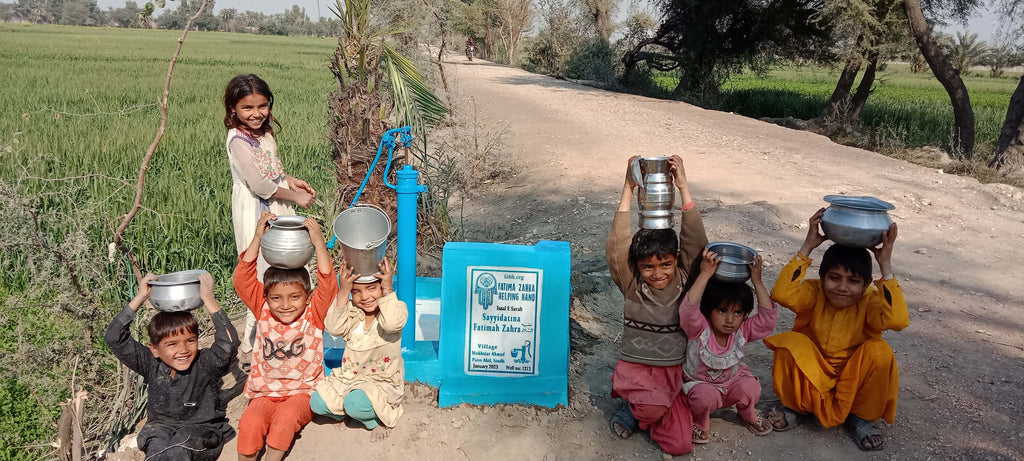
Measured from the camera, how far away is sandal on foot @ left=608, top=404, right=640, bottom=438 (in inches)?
118

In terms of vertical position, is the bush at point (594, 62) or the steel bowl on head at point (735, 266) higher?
the bush at point (594, 62)

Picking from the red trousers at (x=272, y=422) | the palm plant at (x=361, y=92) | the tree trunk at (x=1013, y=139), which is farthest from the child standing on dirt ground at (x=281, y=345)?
the tree trunk at (x=1013, y=139)

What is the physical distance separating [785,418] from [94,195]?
17.3ft

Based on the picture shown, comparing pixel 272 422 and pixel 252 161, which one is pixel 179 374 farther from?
pixel 252 161

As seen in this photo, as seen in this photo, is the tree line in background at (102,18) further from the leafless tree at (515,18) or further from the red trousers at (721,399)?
the red trousers at (721,399)

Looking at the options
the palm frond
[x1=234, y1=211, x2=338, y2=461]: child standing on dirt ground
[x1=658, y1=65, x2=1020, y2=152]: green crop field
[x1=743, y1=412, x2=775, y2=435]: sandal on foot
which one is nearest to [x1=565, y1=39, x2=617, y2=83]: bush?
[x1=658, y1=65, x2=1020, y2=152]: green crop field


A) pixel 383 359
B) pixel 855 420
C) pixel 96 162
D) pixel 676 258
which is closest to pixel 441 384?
pixel 383 359

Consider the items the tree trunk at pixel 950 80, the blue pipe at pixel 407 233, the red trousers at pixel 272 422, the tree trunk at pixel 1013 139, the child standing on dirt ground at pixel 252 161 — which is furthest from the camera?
the tree trunk at pixel 950 80

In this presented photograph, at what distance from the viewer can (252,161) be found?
3.16 metres

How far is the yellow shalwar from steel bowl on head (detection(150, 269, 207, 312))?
94.8 inches

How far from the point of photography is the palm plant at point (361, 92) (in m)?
4.23

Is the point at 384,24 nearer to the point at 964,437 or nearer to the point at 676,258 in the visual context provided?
the point at 676,258

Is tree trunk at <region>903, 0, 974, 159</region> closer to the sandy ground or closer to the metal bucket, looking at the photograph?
the sandy ground

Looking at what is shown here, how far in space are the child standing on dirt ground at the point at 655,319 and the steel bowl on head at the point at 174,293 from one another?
1.68m
